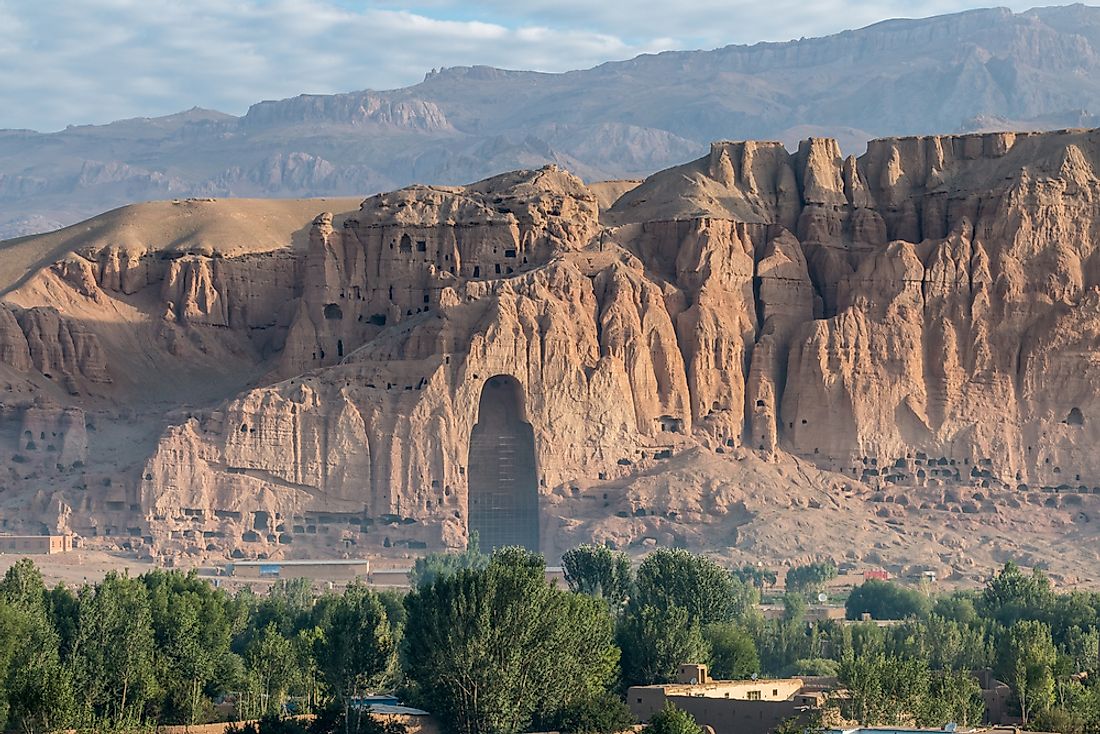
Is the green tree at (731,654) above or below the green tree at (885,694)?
above

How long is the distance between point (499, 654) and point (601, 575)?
29.7 metres

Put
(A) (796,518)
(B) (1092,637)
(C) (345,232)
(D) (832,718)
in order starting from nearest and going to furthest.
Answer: (D) (832,718) → (B) (1092,637) → (A) (796,518) → (C) (345,232)

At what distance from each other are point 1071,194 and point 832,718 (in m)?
66.9

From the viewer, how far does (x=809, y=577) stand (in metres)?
121

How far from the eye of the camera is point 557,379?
411 ft

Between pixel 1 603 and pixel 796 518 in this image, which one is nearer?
pixel 1 603

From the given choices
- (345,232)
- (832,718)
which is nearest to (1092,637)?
(832,718)

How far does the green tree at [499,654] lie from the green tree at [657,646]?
5.53 metres

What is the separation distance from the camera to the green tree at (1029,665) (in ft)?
243

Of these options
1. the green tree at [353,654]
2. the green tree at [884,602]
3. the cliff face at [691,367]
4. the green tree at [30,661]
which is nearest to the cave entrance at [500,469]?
the cliff face at [691,367]

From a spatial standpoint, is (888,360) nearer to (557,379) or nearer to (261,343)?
(557,379)

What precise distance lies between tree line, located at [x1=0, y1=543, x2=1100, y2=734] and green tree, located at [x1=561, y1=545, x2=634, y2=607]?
616 centimetres

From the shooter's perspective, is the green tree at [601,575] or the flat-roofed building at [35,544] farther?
the flat-roofed building at [35,544]

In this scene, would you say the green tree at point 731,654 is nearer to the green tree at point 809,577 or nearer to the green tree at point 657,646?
the green tree at point 657,646
